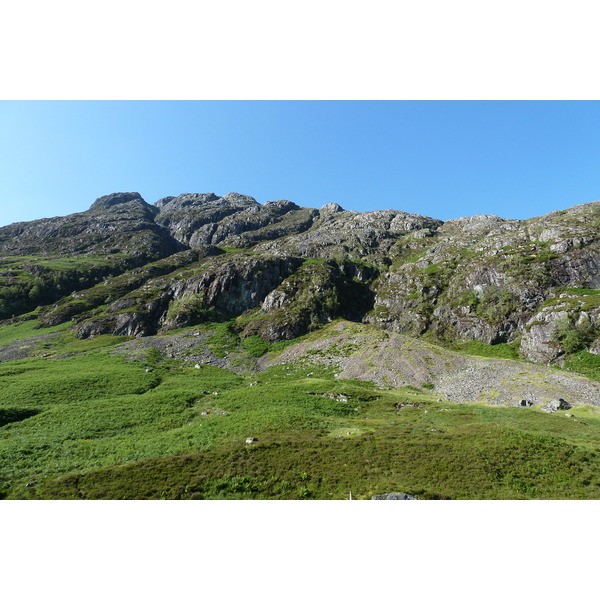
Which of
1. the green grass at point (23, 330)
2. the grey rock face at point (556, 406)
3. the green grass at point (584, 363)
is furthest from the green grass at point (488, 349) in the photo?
the green grass at point (23, 330)

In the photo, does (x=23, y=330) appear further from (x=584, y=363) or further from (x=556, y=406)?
(x=584, y=363)

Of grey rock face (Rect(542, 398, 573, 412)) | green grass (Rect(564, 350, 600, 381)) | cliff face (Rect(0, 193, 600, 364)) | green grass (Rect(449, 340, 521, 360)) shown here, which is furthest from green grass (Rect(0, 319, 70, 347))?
green grass (Rect(564, 350, 600, 381))

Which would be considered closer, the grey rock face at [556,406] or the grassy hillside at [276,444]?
the grassy hillside at [276,444]

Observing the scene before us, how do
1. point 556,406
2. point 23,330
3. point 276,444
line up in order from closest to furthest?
1. point 276,444
2. point 556,406
3. point 23,330

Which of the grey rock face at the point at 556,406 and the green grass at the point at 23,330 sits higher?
the grey rock face at the point at 556,406

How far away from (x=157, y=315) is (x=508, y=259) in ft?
425

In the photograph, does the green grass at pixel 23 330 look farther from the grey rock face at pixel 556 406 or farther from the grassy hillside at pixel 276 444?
the grey rock face at pixel 556 406

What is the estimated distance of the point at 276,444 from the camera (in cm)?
2298

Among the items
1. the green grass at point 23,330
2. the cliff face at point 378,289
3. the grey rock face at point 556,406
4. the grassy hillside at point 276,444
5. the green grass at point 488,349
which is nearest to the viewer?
the grassy hillside at point 276,444

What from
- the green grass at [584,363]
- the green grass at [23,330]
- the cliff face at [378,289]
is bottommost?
the green grass at [23,330]

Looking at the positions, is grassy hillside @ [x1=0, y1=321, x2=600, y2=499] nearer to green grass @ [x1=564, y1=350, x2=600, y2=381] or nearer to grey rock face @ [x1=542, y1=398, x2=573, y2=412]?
grey rock face @ [x1=542, y1=398, x2=573, y2=412]

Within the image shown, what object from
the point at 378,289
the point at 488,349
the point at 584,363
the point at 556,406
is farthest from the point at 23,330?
the point at 584,363

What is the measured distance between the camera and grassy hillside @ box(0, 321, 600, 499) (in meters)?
17.2

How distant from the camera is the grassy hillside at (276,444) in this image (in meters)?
17.2
